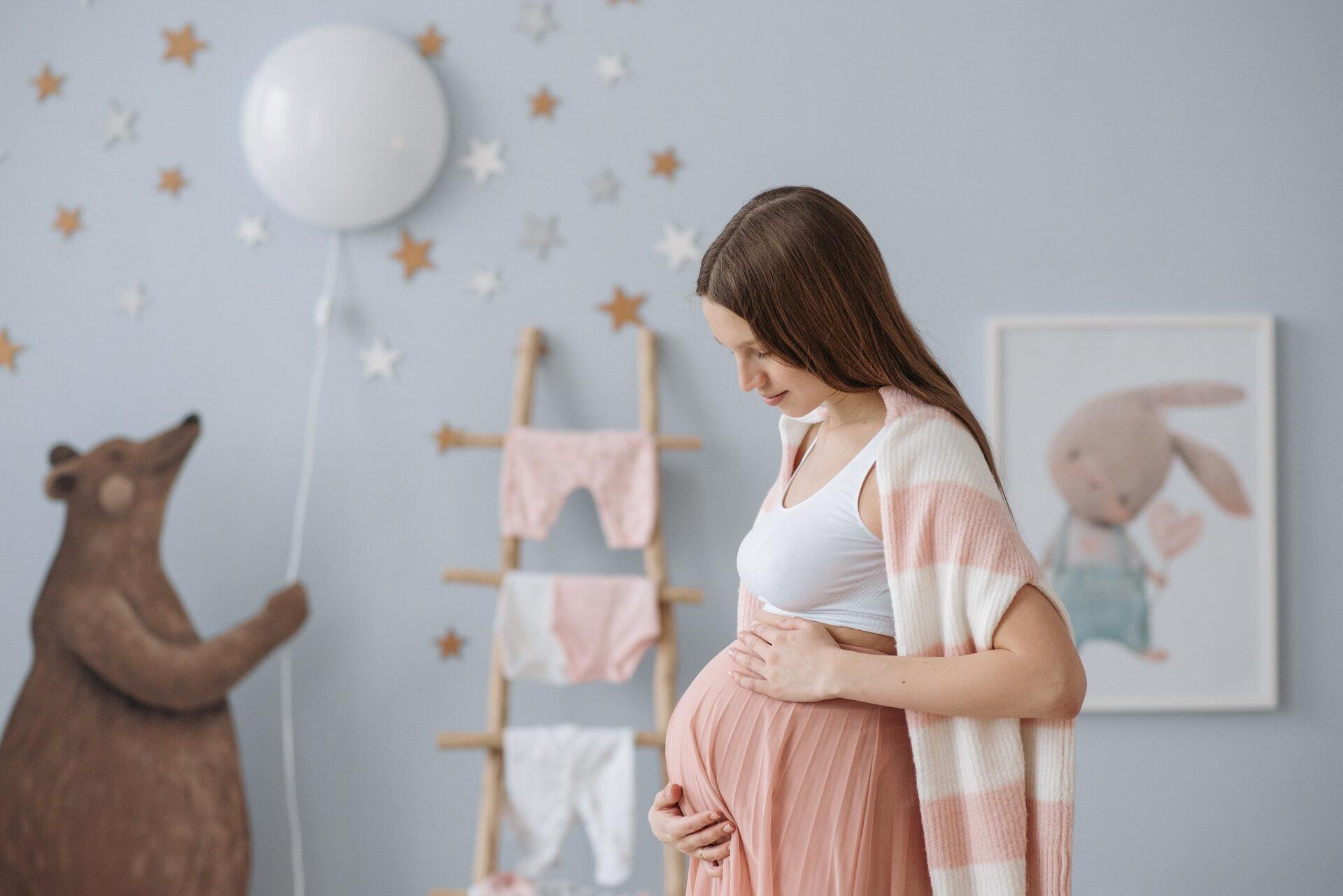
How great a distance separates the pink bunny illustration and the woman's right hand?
1134 millimetres

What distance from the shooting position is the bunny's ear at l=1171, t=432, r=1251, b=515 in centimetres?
196

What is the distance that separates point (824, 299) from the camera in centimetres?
91

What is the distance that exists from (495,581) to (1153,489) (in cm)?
116

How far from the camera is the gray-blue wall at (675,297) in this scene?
1969 mm

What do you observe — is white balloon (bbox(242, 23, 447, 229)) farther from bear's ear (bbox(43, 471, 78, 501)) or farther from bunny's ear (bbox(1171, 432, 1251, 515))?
bunny's ear (bbox(1171, 432, 1251, 515))

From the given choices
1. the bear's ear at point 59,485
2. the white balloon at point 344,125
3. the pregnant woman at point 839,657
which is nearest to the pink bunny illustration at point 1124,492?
the pregnant woman at point 839,657

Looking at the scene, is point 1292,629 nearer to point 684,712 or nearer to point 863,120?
point 863,120

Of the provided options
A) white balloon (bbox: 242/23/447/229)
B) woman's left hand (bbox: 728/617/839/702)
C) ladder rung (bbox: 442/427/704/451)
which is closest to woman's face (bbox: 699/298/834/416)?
woman's left hand (bbox: 728/617/839/702)

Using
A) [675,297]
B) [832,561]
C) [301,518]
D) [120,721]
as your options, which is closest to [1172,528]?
[675,297]

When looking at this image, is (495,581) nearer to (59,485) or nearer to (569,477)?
(569,477)

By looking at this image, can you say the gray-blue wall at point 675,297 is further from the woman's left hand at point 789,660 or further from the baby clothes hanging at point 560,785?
the woman's left hand at point 789,660

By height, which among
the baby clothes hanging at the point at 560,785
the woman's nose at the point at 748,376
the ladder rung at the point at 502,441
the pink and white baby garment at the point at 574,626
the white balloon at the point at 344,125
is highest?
the white balloon at the point at 344,125

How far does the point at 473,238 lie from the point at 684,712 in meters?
1.21

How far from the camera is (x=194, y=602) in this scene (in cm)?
202
